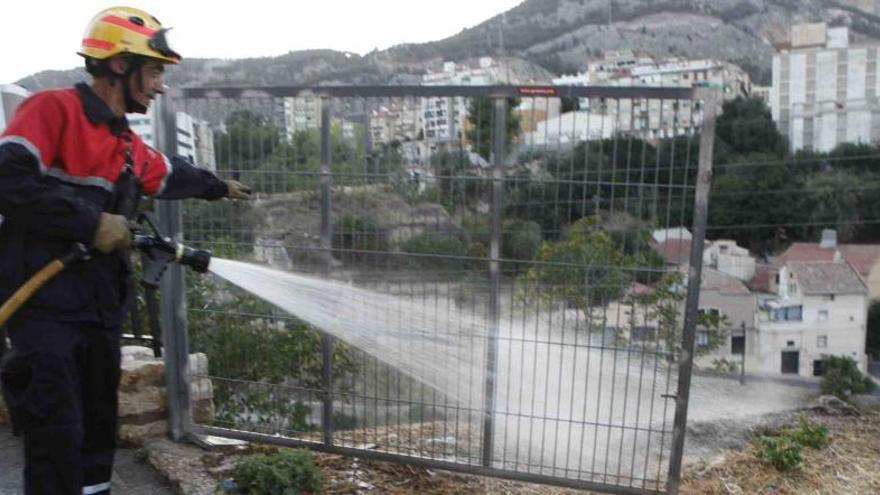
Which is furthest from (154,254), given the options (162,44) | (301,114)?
(301,114)

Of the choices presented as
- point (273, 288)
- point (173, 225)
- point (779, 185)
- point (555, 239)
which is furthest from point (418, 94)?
point (779, 185)

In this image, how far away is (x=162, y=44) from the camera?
340 centimetres

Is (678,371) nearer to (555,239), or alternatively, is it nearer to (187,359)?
(555,239)

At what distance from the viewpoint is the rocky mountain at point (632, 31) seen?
164 feet

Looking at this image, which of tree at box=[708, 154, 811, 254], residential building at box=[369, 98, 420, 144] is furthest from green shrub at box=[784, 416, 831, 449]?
tree at box=[708, 154, 811, 254]

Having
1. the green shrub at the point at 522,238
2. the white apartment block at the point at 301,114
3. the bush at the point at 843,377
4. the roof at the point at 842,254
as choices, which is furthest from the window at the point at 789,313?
the white apartment block at the point at 301,114

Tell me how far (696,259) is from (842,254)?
38243 mm

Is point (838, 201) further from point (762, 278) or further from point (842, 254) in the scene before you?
point (762, 278)

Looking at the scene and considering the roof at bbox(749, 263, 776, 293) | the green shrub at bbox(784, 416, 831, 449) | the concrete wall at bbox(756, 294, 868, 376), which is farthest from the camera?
the roof at bbox(749, 263, 776, 293)

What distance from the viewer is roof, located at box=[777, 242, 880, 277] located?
3706 cm

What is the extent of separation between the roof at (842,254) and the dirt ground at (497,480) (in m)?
33.3

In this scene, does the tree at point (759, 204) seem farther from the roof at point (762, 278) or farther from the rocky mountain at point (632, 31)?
the rocky mountain at point (632, 31)

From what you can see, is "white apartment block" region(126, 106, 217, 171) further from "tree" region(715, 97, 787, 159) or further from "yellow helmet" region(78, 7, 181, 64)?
"tree" region(715, 97, 787, 159)

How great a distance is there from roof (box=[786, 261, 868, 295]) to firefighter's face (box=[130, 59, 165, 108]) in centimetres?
3273
